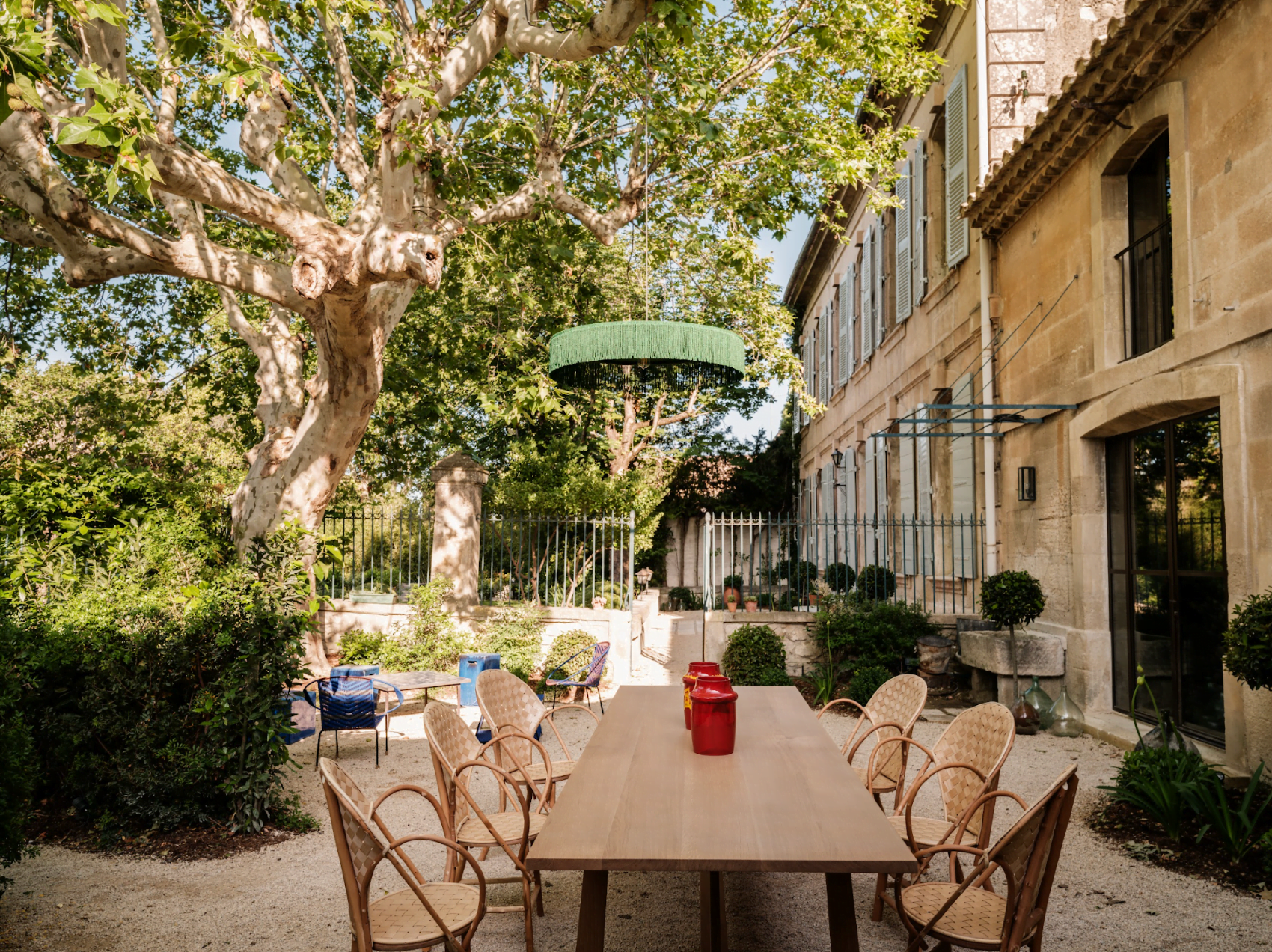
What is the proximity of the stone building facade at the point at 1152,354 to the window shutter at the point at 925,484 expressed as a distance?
2.54m

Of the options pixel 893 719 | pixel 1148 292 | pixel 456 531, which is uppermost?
pixel 1148 292

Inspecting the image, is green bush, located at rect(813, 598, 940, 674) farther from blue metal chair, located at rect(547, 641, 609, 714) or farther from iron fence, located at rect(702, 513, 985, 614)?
blue metal chair, located at rect(547, 641, 609, 714)

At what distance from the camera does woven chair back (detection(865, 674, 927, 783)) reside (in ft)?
13.6

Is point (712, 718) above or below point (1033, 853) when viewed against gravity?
above

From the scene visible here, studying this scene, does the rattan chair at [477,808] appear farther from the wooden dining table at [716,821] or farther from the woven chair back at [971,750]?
the woven chair back at [971,750]

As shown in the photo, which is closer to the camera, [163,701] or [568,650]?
[163,701]

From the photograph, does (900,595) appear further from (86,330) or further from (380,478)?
(86,330)

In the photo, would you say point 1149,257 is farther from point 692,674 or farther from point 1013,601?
point 692,674

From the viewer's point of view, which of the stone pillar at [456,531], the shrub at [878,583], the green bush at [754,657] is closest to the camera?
the green bush at [754,657]

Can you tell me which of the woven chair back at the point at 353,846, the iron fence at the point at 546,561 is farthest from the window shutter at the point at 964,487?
the woven chair back at the point at 353,846

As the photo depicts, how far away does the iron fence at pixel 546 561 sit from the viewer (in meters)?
11.1

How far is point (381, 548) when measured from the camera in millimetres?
11047

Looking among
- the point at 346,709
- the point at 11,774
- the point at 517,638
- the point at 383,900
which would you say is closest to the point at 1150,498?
the point at 383,900

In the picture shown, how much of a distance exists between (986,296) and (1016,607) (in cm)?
370
